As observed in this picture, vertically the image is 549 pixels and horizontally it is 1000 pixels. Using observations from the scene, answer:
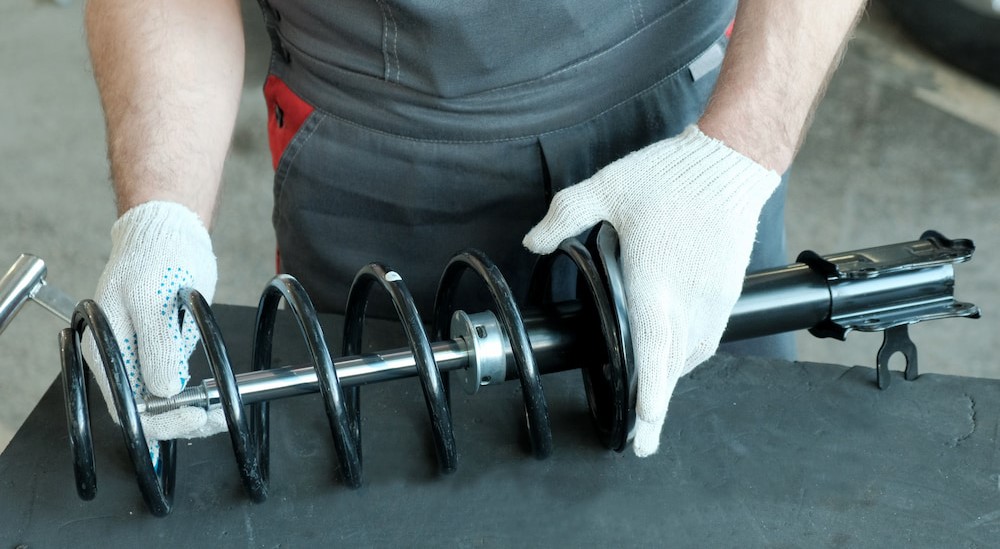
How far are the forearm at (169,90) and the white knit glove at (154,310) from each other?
10cm

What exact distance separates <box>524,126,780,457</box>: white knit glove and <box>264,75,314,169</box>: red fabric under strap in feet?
1.41

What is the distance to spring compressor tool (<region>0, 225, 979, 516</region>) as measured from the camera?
70 centimetres

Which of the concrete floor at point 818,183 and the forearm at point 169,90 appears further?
the concrete floor at point 818,183

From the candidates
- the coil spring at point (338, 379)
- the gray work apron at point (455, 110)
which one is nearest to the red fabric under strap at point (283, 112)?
the gray work apron at point (455, 110)

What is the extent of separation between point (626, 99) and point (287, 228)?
0.45 metres

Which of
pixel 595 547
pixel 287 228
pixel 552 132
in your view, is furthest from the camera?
pixel 287 228

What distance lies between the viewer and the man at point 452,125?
2.75ft

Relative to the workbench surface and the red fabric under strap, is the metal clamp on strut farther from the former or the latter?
the red fabric under strap

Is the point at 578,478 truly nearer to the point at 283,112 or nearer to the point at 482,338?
the point at 482,338

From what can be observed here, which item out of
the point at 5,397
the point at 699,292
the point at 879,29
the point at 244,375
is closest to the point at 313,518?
the point at 244,375

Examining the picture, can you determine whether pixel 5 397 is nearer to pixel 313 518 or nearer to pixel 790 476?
pixel 313 518

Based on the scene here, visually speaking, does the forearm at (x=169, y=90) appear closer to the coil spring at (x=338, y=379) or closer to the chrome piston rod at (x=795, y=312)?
the coil spring at (x=338, y=379)

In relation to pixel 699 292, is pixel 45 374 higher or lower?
lower

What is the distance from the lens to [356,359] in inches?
29.8
